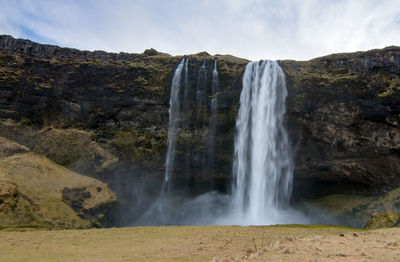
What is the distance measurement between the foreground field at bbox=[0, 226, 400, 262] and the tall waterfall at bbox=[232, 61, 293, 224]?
15774 mm

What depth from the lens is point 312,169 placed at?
114 ft

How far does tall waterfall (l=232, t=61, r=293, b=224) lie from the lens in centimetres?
3391

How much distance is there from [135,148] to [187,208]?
10.4 meters

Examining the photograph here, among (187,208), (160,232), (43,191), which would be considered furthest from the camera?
(187,208)

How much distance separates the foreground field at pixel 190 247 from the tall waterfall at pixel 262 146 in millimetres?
15774

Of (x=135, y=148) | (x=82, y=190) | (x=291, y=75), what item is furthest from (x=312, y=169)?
(x=82, y=190)

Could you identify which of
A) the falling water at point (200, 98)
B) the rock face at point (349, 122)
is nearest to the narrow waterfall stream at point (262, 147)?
the rock face at point (349, 122)

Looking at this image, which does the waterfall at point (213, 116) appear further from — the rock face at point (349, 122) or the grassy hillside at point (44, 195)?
the grassy hillside at point (44, 195)

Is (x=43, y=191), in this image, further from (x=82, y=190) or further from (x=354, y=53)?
(x=354, y=53)

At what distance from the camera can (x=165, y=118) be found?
3662 centimetres

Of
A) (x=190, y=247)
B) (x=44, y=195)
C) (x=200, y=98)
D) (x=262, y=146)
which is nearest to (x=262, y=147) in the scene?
(x=262, y=146)

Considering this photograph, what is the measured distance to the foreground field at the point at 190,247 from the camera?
8916 millimetres

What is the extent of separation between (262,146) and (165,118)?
1282 centimetres

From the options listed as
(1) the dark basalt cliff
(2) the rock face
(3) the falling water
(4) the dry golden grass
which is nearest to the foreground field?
(4) the dry golden grass
